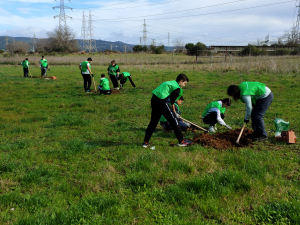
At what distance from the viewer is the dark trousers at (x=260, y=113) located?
18.2 ft

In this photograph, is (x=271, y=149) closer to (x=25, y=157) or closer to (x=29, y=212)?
(x=29, y=212)

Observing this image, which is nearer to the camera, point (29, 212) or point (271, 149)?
point (29, 212)

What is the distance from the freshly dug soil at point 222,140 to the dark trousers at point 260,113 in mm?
308

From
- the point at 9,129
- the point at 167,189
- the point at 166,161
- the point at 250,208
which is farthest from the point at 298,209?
the point at 9,129

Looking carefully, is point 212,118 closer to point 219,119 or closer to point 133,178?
point 219,119

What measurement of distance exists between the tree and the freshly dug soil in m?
71.4

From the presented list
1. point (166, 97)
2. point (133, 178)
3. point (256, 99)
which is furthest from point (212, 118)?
point (133, 178)

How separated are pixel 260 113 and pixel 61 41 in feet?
244

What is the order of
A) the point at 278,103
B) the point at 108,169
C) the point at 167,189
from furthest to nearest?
1. the point at 278,103
2. the point at 108,169
3. the point at 167,189

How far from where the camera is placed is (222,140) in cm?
558

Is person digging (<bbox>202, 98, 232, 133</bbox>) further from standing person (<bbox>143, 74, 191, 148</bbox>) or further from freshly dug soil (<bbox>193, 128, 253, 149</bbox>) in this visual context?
standing person (<bbox>143, 74, 191, 148</bbox>)

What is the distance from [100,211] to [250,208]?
6.45 feet

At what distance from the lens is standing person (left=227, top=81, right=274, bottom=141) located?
523 cm

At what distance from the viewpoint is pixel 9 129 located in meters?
6.98
